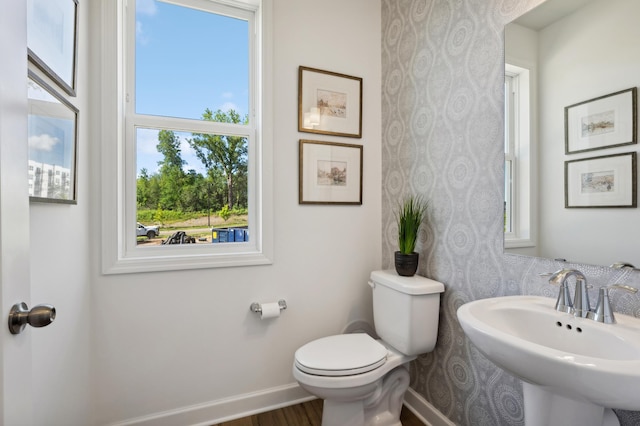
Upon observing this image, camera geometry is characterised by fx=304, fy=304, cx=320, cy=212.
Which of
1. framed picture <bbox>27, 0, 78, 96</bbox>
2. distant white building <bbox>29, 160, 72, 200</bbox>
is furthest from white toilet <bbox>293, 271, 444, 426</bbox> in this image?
framed picture <bbox>27, 0, 78, 96</bbox>

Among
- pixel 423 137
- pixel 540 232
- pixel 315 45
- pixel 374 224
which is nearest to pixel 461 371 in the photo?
pixel 540 232

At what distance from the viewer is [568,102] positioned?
1.06 m

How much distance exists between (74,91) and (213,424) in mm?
1686

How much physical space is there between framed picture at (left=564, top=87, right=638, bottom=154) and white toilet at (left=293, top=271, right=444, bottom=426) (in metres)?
0.83

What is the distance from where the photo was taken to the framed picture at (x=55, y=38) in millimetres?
879

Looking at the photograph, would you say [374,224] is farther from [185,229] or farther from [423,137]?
[185,229]

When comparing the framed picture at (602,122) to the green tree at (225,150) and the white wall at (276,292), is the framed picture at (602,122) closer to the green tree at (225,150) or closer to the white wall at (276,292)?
the white wall at (276,292)

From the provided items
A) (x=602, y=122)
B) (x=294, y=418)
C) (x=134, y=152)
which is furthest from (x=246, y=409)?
(x=602, y=122)

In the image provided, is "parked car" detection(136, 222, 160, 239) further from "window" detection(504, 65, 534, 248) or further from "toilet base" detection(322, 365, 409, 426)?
"window" detection(504, 65, 534, 248)

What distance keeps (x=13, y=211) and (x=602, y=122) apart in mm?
1568

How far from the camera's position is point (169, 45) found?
5.50ft

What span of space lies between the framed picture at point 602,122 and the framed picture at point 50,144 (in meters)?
1.68

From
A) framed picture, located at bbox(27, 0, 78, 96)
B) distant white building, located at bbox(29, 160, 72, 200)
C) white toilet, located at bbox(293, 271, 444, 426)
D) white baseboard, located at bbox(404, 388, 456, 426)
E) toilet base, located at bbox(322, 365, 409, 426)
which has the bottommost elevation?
white baseboard, located at bbox(404, 388, 456, 426)

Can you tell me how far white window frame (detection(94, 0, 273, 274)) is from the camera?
1.42 meters
